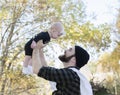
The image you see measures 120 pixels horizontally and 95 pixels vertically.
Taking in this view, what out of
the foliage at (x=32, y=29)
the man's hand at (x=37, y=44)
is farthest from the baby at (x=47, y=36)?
the foliage at (x=32, y=29)

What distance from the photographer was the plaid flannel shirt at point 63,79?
2.22m

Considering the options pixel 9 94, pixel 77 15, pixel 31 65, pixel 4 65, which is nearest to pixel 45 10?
pixel 77 15

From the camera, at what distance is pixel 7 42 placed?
33.3 feet

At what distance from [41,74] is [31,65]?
0.25 meters

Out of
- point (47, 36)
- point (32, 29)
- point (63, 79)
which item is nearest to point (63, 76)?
point (63, 79)

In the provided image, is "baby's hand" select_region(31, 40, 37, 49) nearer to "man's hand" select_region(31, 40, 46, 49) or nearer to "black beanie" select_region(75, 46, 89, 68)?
"man's hand" select_region(31, 40, 46, 49)

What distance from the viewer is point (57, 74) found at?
223 cm

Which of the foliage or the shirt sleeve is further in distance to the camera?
the foliage

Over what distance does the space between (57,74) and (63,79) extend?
5cm

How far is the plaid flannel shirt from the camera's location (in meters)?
2.22

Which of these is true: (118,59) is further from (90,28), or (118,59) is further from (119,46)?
(90,28)

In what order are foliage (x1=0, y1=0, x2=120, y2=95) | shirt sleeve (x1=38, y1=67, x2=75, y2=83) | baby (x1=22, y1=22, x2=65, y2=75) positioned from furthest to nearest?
foliage (x1=0, y1=0, x2=120, y2=95), baby (x1=22, y1=22, x2=65, y2=75), shirt sleeve (x1=38, y1=67, x2=75, y2=83)

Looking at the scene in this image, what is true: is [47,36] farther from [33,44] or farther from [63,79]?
[63,79]

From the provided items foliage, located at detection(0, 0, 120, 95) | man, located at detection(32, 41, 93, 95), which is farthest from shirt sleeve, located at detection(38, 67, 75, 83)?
foliage, located at detection(0, 0, 120, 95)
